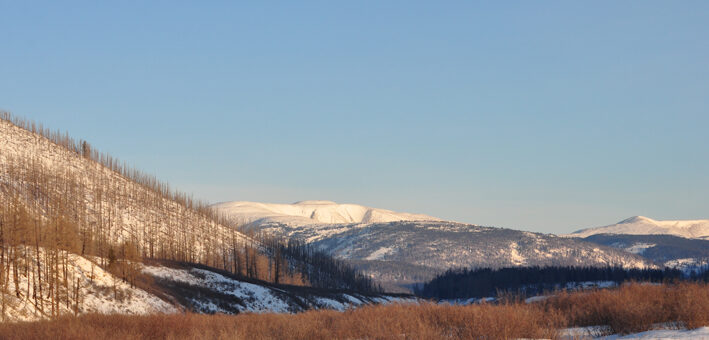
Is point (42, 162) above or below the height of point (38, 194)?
above

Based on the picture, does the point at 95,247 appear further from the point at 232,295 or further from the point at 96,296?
the point at 96,296

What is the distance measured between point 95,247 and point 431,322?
3573 inches

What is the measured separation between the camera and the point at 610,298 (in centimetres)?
2020

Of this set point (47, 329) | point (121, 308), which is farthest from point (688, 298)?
point (121, 308)

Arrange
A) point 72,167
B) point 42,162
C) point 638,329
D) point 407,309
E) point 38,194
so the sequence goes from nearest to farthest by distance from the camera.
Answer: point 638,329, point 407,309, point 38,194, point 42,162, point 72,167

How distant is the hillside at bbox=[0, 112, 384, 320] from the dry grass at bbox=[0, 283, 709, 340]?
22.6 metres

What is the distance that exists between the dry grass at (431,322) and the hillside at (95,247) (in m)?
22.6

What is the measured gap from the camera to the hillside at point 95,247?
57156mm

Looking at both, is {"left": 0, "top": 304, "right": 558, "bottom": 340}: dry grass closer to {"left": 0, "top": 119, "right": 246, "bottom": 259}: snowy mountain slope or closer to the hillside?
the hillside

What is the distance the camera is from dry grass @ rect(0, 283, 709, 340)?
16.5 metres

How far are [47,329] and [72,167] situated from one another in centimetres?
18325

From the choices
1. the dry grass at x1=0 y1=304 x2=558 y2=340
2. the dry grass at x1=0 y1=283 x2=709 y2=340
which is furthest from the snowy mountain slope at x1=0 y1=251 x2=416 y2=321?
the dry grass at x1=0 y1=283 x2=709 y2=340

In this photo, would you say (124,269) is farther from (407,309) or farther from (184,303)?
(407,309)

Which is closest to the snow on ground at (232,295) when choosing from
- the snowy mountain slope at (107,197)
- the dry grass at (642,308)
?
the snowy mountain slope at (107,197)
